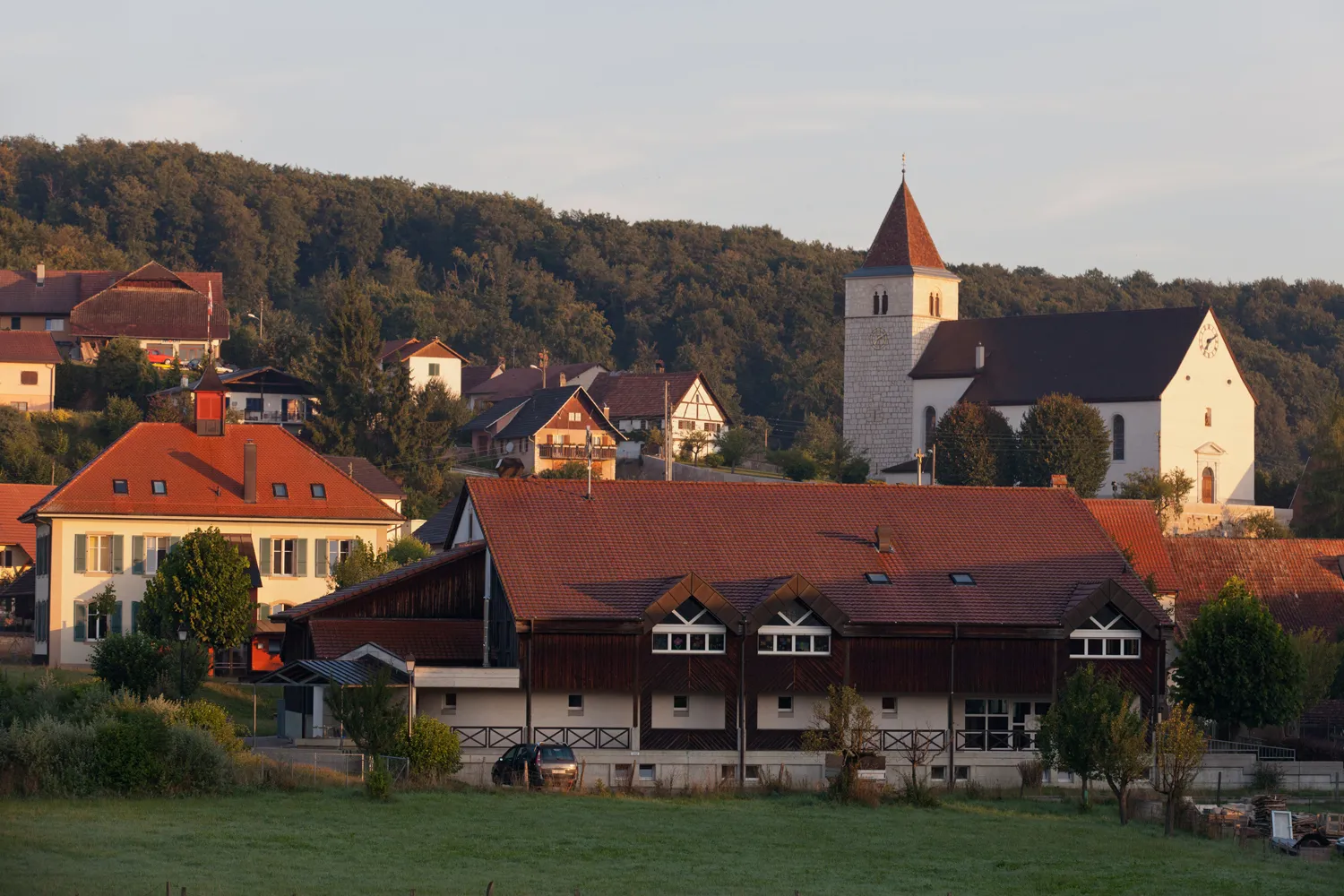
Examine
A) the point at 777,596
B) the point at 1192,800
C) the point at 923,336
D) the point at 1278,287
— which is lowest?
the point at 1192,800

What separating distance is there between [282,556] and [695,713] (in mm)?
22986

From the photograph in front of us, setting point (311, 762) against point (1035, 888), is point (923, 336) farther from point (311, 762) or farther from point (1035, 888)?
point (1035, 888)

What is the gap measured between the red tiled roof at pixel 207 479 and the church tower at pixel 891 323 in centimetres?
4717

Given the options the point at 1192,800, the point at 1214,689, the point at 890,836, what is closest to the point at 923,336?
the point at 1214,689

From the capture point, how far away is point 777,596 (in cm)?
4369

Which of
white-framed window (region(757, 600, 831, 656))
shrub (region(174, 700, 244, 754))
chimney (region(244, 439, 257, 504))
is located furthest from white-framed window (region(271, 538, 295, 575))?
shrub (region(174, 700, 244, 754))

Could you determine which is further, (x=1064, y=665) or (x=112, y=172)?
(x=112, y=172)

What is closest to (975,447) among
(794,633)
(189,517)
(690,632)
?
(189,517)

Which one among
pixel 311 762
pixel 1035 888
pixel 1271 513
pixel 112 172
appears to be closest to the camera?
pixel 1035 888

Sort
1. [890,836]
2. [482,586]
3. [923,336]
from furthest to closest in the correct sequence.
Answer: [923,336] < [482,586] < [890,836]

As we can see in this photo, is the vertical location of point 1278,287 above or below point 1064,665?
above

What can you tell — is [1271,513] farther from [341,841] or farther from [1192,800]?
[341,841]

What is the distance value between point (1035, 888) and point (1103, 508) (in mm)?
37614

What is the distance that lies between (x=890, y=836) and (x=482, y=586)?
56.9ft
